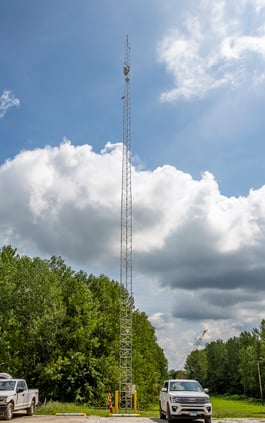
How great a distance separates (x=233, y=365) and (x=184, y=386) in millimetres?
112852

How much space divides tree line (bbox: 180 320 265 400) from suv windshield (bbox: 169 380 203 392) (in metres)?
62.4

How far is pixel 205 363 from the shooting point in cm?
15400

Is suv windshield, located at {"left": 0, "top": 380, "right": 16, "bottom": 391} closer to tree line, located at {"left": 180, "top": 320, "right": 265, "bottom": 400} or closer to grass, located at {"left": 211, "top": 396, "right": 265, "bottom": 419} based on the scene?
grass, located at {"left": 211, "top": 396, "right": 265, "bottom": 419}

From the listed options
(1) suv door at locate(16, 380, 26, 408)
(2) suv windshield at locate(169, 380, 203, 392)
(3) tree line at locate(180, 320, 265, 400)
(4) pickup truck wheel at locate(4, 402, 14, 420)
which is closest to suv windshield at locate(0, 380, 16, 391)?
Answer: (1) suv door at locate(16, 380, 26, 408)

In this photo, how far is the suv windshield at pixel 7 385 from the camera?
26.1 metres

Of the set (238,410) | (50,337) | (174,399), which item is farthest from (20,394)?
(238,410)

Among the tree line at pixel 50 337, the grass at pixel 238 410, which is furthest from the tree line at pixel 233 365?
the tree line at pixel 50 337

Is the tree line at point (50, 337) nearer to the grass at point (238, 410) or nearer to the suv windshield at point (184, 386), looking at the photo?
the grass at point (238, 410)

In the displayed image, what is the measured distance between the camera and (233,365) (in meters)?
130

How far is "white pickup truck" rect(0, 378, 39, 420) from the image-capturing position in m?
24.8

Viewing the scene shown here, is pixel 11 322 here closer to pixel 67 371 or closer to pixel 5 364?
pixel 5 364

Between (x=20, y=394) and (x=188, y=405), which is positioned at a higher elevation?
(x=20, y=394)

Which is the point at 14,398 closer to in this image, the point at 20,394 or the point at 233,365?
the point at 20,394

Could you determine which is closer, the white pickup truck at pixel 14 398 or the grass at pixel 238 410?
the white pickup truck at pixel 14 398
